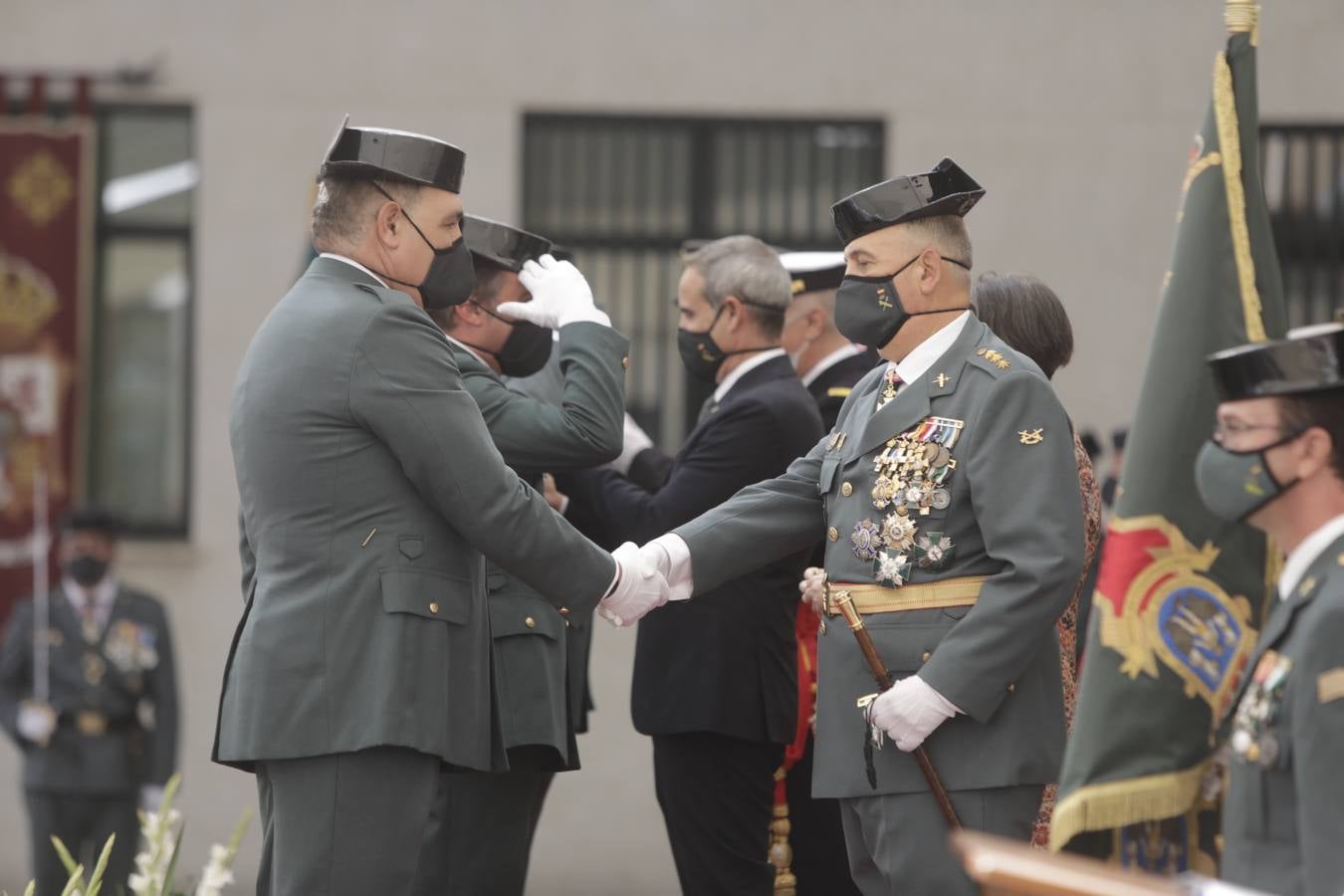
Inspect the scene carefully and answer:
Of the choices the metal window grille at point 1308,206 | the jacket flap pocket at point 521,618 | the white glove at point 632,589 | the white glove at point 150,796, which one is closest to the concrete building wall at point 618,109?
the metal window grille at point 1308,206

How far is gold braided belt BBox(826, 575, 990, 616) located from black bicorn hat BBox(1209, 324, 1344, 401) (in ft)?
3.15

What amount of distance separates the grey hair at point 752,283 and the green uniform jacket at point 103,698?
12.3ft

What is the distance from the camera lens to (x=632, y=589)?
403 centimetres

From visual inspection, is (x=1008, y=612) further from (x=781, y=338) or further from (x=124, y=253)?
(x=124, y=253)

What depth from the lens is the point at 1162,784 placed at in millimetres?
2959

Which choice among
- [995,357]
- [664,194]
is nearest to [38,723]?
[664,194]

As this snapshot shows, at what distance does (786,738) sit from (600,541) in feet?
2.54

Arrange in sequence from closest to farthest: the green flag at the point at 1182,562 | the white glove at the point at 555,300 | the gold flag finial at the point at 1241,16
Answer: the green flag at the point at 1182,562 < the gold flag finial at the point at 1241,16 < the white glove at the point at 555,300

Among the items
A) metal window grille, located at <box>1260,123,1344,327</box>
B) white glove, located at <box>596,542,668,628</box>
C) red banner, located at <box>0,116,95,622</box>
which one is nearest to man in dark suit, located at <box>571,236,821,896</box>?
white glove, located at <box>596,542,668,628</box>

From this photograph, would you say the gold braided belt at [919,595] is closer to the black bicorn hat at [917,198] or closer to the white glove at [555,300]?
the black bicorn hat at [917,198]

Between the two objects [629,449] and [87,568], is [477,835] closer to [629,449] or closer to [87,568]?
[629,449]

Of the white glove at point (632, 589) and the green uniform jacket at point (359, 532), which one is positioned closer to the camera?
the green uniform jacket at point (359, 532)

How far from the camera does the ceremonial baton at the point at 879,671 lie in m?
3.55

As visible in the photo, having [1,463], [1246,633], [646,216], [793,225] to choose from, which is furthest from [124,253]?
[1246,633]
